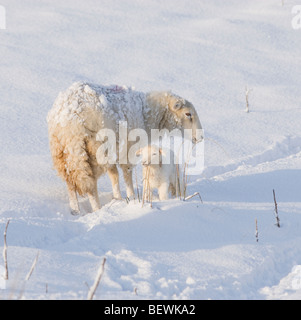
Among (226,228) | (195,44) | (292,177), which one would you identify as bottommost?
(226,228)

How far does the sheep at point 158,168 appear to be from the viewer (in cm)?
547

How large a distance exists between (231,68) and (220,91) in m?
1.09

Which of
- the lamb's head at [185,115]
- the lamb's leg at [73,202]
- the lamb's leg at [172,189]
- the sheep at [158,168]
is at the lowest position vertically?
the lamb's leg at [73,202]

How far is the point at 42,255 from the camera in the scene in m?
3.65

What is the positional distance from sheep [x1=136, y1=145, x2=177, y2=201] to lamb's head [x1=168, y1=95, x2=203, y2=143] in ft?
2.90

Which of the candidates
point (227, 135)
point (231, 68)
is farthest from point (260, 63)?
point (227, 135)

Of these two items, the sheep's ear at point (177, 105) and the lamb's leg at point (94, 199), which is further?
the sheep's ear at point (177, 105)

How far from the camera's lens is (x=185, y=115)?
260 inches

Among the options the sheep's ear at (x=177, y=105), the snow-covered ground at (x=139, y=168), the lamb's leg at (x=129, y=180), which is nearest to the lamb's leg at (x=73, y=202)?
the snow-covered ground at (x=139, y=168)

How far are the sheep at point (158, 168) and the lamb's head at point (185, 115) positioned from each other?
0.88 meters

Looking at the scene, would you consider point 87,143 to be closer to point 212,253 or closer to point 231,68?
point 212,253

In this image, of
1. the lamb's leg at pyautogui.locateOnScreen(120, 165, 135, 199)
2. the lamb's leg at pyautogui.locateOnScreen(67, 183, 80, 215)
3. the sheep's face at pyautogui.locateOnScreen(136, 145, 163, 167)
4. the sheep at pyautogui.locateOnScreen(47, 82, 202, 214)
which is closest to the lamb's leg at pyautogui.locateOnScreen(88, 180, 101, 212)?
the sheep at pyautogui.locateOnScreen(47, 82, 202, 214)

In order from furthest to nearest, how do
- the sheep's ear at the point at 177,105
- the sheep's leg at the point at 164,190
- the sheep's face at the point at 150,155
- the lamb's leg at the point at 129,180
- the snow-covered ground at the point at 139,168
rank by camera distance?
the sheep's ear at the point at 177,105 < the lamb's leg at the point at 129,180 < the sheep's leg at the point at 164,190 < the sheep's face at the point at 150,155 < the snow-covered ground at the point at 139,168

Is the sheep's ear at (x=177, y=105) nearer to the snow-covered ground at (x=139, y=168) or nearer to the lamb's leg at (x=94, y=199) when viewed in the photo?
the snow-covered ground at (x=139, y=168)
